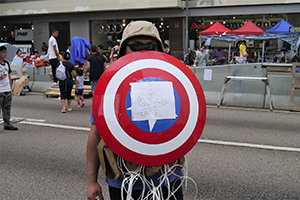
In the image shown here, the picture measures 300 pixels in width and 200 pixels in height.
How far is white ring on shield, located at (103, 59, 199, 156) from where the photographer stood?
164 centimetres

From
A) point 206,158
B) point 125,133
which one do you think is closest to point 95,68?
point 206,158

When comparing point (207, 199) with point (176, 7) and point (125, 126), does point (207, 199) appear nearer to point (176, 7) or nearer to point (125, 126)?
point (125, 126)

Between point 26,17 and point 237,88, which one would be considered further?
point 26,17

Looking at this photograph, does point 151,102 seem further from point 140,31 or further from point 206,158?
point 206,158

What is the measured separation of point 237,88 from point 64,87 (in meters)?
5.81

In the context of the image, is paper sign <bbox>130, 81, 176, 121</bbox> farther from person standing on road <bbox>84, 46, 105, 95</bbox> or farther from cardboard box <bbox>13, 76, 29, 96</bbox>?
cardboard box <bbox>13, 76, 29, 96</bbox>

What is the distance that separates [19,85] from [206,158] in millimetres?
10365

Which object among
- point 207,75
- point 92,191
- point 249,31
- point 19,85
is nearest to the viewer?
point 92,191

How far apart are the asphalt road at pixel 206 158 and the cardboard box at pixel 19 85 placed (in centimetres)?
449

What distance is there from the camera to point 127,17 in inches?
1143

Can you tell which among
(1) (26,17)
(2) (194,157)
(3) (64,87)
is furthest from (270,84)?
(1) (26,17)

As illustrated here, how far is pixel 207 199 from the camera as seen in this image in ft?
13.4

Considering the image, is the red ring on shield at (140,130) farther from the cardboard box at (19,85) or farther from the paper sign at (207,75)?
the cardboard box at (19,85)

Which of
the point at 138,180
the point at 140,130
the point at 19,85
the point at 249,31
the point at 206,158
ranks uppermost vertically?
the point at 249,31
